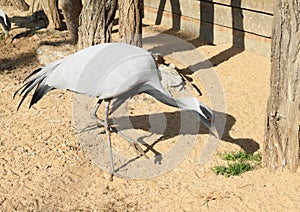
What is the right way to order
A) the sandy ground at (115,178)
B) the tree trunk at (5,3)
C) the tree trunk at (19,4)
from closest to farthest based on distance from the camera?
the sandy ground at (115,178), the tree trunk at (19,4), the tree trunk at (5,3)

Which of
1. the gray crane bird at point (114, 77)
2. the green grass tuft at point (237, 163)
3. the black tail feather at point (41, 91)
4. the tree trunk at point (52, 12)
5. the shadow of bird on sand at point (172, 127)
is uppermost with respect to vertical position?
the gray crane bird at point (114, 77)

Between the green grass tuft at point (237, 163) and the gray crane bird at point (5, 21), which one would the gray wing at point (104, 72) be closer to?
the green grass tuft at point (237, 163)

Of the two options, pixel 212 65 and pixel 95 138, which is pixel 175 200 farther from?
pixel 212 65

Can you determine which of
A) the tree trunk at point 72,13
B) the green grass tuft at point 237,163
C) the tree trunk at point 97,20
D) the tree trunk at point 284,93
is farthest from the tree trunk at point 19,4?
the tree trunk at point 284,93

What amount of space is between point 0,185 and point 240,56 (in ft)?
14.4

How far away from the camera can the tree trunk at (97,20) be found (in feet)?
20.8

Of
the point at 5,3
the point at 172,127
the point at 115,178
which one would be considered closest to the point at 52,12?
the point at 5,3

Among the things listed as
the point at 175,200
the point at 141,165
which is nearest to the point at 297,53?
the point at 175,200

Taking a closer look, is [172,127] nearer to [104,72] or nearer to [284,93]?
[104,72]

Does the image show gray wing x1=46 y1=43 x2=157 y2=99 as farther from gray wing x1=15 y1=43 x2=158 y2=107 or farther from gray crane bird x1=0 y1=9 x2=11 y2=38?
gray crane bird x1=0 y1=9 x2=11 y2=38

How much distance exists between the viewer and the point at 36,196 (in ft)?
13.5

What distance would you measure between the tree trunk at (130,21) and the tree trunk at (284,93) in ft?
9.57

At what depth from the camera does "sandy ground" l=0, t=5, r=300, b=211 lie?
3.84 m

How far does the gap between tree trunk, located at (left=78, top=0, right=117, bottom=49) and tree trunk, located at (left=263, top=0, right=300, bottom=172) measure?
304cm
